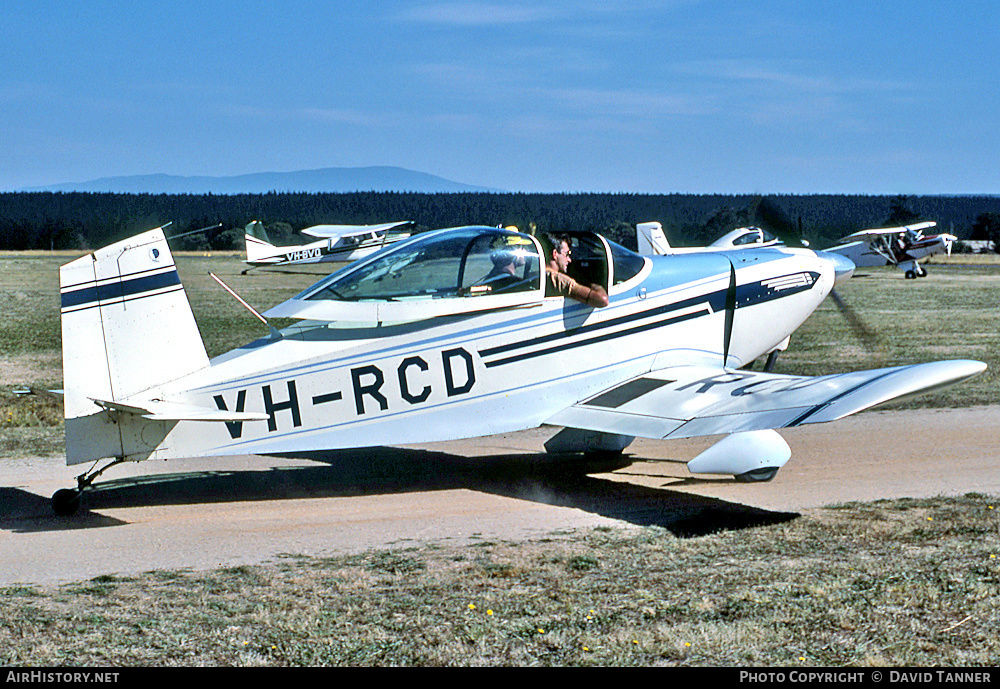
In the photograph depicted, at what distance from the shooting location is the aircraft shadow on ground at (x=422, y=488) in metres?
8.05

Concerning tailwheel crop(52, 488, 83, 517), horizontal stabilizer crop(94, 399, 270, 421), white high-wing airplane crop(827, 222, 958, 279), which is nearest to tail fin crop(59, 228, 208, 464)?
horizontal stabilizer crop(94, 399, 270, 421)

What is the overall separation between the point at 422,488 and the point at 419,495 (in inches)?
10.8

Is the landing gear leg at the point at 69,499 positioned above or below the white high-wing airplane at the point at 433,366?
below

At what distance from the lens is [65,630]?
559 centimetres

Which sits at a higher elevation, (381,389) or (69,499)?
(381,389)

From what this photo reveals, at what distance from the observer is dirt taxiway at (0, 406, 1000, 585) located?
7426 mm

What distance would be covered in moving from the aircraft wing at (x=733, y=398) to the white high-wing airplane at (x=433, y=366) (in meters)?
0.02

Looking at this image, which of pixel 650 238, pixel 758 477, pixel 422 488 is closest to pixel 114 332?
pixel 422 488

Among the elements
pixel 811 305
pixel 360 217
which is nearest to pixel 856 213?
pixel 360 217

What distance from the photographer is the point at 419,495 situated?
8.95 m

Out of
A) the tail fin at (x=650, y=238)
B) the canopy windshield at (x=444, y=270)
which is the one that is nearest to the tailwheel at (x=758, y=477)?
the canopy windshield at (x=444, y=270)

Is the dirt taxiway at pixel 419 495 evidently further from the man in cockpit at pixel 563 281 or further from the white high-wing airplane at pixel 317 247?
the white high-wing airplane at pixel 317 247

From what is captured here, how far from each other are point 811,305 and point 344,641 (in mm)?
6994

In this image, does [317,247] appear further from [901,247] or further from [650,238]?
[901,247]
